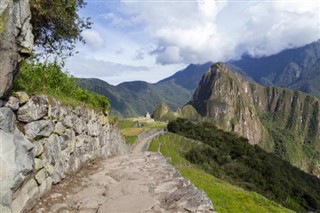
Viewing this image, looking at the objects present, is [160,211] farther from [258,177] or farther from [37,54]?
[258,177]

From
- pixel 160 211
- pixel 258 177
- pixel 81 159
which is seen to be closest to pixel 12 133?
pixel 160 211

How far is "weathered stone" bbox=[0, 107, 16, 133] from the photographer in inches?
293

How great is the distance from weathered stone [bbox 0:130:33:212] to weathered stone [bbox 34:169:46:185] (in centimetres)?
93

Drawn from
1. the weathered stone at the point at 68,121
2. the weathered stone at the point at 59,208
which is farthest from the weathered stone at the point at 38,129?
the weathered stone at the point at 59,208

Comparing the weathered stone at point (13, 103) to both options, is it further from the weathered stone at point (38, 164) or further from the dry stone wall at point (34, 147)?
the weathered stone at point (38, 164)

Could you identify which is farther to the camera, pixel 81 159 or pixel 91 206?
pixel 81 159

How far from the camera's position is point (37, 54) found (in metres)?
13.4

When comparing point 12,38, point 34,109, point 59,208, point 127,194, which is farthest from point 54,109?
point 127,194

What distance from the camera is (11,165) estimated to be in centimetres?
704

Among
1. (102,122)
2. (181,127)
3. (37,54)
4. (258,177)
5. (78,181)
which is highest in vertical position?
(37,54)

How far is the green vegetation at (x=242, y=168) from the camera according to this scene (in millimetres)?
73312

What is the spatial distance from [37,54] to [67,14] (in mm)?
2339

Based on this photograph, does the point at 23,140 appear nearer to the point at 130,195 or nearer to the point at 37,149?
the point at 37,149

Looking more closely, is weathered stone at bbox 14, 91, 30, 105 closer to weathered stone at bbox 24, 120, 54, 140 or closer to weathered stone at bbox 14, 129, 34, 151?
weathered stone at bbox 24, 120, 54, 140
